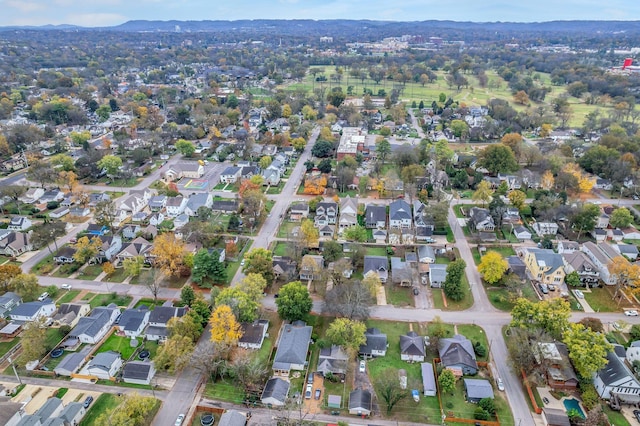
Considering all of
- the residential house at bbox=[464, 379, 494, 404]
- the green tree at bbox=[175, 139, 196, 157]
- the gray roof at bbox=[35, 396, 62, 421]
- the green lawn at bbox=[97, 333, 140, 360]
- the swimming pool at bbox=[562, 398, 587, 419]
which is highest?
the green tree at bbox=[175, 139, 196, 157]

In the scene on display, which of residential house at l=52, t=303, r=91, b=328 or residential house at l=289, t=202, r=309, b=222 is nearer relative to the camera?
residential house at l=52, t=303, r=91, b=328

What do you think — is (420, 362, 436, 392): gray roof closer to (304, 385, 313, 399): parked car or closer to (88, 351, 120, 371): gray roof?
(304, 385, 313, 399): parked car

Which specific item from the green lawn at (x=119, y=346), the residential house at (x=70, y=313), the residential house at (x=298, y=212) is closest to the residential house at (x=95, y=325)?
the green lawn at (x=119, y=346)

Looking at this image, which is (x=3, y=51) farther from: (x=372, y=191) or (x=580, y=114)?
(x=580, y=114)

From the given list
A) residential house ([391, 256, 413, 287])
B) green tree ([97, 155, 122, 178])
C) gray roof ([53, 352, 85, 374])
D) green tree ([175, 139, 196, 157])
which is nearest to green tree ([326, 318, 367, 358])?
residential house ([391, 256, 413, 287])

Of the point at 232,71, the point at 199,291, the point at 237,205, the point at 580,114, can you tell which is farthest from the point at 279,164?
the point at 232,71

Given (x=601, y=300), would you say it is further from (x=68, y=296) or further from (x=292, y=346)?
(x=68, y=296)
